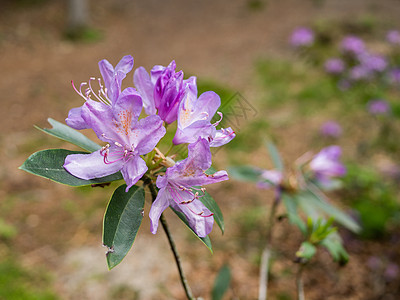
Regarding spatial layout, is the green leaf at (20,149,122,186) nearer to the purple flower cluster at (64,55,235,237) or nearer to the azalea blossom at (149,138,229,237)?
the purple flower cluster at (64,55,235,237)

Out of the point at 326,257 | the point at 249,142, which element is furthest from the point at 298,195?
the point at 249,142

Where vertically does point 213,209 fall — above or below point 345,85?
above

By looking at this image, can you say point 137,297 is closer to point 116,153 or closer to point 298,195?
point 298,195

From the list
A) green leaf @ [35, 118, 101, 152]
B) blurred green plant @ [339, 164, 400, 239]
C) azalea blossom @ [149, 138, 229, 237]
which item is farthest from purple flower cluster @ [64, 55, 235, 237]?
blurred green plant @ [339, 164, 400, 239]

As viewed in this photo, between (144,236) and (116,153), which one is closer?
(116,153)

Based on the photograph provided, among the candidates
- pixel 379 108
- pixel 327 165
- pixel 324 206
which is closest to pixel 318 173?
pixel 327 165

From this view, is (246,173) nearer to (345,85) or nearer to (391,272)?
(391,272)
